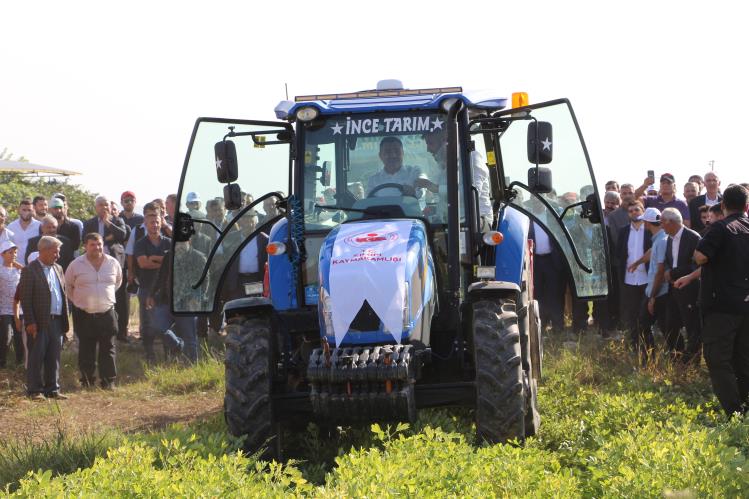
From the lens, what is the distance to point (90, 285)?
485 inches

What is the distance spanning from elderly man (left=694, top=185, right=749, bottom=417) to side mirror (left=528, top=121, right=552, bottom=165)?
6.57ft

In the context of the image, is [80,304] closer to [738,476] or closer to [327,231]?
[327,231]

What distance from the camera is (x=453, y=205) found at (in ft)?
24.7

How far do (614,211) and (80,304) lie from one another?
6.84 metres

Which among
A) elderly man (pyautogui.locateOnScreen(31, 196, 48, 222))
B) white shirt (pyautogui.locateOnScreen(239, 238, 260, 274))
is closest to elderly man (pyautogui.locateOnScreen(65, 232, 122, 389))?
white shirt (pyautogui.locateOnScreen(239, 238, 260, 274))

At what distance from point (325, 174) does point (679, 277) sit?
5.00 meters

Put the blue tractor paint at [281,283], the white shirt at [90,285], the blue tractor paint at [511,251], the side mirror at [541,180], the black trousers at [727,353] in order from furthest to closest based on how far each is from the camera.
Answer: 1. the white shirt at [90,285]
2. the black trousers at [727,353]
3. the blue tractor paint at [511,251]
4. the blue tractor paint at [281,283]
5. the side mirror at [541,180]

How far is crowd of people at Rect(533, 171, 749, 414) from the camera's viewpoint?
341 inches

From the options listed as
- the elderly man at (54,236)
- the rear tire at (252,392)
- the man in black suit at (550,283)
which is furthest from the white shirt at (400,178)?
the elderly man at (54,236)

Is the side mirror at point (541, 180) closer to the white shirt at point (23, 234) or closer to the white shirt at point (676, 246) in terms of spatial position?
the white shirt at point (676, 246)

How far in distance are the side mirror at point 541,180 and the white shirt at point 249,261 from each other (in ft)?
20.6

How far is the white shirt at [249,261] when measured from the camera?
13594mm

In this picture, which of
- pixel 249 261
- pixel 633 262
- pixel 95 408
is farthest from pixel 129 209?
pixel 633 262

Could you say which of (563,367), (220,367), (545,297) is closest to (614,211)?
(545,297)
